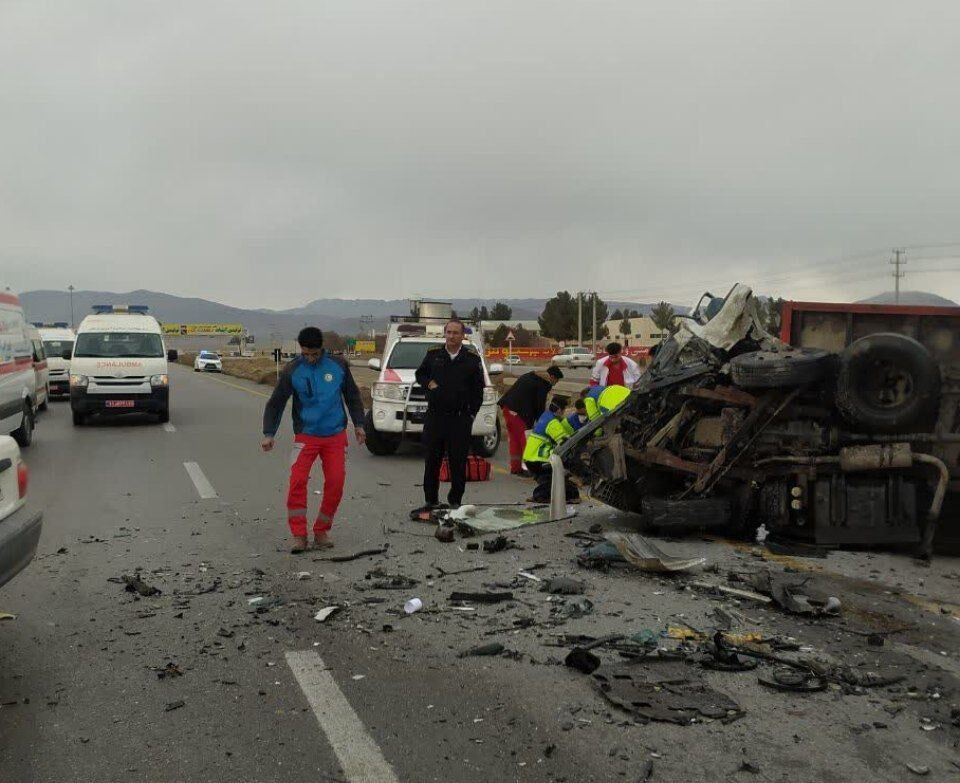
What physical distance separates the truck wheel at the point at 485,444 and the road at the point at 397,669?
524cm

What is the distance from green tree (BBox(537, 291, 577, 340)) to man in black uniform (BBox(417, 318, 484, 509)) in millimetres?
103516

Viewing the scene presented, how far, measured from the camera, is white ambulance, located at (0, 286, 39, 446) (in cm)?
1168

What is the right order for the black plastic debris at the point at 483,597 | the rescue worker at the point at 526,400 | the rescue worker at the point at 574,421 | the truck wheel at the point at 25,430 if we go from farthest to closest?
the truck wheel at the point at 25,430, the rescue worker at the point at 526,400, the rescue worker at the point at 574,421, the black plastic debris at the point at 483,597

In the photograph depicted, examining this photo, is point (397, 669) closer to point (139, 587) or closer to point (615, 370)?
point (139, 587)

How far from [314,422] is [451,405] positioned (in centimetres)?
166

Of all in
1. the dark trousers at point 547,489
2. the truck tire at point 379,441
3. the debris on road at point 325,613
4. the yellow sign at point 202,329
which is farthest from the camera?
the yellow sign at point 202,329

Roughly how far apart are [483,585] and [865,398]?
3411 mm

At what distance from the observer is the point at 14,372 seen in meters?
12.4

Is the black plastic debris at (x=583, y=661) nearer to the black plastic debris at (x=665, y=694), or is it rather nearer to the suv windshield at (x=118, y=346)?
the black plastic debris at (x=665, y=694)

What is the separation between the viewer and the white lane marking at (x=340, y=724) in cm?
364

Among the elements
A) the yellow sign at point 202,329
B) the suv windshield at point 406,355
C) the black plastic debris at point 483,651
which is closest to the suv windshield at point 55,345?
the suv windshield at point 406,355

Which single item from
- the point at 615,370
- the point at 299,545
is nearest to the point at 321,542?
the point at 299,545

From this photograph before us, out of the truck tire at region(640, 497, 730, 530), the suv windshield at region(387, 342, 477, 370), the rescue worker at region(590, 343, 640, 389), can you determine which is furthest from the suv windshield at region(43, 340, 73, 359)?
the truck tire at region(640, 497, 730, 530)

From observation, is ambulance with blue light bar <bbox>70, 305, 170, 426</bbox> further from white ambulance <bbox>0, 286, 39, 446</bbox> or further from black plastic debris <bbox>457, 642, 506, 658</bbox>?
black plastic debris <bbox>457, 642, 506, 658</bbox>
